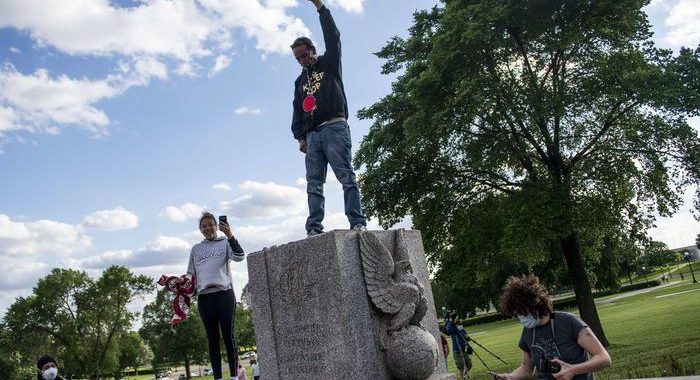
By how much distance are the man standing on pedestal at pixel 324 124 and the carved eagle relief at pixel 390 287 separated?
0.40 m

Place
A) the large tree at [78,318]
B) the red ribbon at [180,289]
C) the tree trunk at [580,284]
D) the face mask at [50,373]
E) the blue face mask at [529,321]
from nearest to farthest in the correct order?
the blue face mask at [529,321] < the face mask at [50,373] < the red ribbon at [180,289] < the tree trunk at [580,284] < the large tree at [78,318]

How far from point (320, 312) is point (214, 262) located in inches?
57.1

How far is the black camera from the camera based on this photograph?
11.1 ft

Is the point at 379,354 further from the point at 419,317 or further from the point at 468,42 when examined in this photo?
the point at 468,42

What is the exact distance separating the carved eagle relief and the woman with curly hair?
1.47 meters

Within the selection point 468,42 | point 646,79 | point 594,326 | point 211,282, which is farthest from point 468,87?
point 211,282

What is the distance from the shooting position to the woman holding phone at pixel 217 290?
19.3ft

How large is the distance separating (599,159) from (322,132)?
1704 cm

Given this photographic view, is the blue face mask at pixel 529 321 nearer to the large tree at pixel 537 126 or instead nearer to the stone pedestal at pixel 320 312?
the stone pedestal at pixel 320 312

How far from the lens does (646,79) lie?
56.4ft

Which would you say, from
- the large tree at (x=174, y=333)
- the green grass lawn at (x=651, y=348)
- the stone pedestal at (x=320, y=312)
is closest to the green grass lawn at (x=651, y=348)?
the green grass lawn at (x=651, y=348)

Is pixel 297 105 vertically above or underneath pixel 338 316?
above

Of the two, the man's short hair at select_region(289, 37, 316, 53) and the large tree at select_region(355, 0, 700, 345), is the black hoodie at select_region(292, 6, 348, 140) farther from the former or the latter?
the large tree at select_region(355, 0, 700, 345)

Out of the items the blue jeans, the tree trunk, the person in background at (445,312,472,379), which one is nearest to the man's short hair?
the blue jeans
